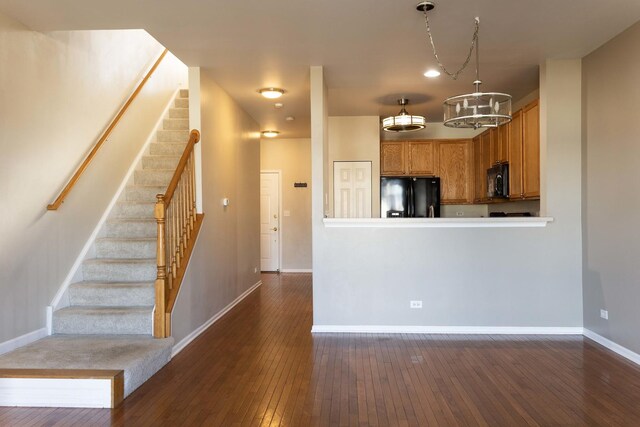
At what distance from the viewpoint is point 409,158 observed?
720 cm

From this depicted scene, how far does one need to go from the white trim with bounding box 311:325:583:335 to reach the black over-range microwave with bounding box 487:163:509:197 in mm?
1860

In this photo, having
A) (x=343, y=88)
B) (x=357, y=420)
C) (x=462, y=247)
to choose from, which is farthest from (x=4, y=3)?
(x=462, y=247)

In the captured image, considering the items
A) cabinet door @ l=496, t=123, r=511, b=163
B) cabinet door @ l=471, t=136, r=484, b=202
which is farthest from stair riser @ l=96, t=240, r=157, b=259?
cabinet door @ l=471, t=136, r=484, b=202

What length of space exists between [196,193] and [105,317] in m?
1.50

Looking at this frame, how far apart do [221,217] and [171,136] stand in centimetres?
152

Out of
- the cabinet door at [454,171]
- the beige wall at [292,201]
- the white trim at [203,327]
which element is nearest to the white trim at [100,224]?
the white trim at [203,327]

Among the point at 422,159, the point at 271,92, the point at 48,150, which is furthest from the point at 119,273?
the point at 422,159

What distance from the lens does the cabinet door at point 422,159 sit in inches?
283

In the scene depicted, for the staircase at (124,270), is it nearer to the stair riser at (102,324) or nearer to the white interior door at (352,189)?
the stair riser at (102,324)

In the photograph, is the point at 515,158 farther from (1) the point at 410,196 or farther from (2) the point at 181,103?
(2) the point at 181,103

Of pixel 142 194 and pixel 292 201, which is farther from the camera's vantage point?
pixel 292 201

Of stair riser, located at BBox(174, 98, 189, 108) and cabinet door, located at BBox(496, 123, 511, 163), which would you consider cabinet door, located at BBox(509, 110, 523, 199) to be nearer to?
cabinet door, located at BBox(496, 123, 511, 163)

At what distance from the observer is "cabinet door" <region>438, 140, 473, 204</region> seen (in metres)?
7.16

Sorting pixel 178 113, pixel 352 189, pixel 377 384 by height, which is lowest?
pixel 377 384
